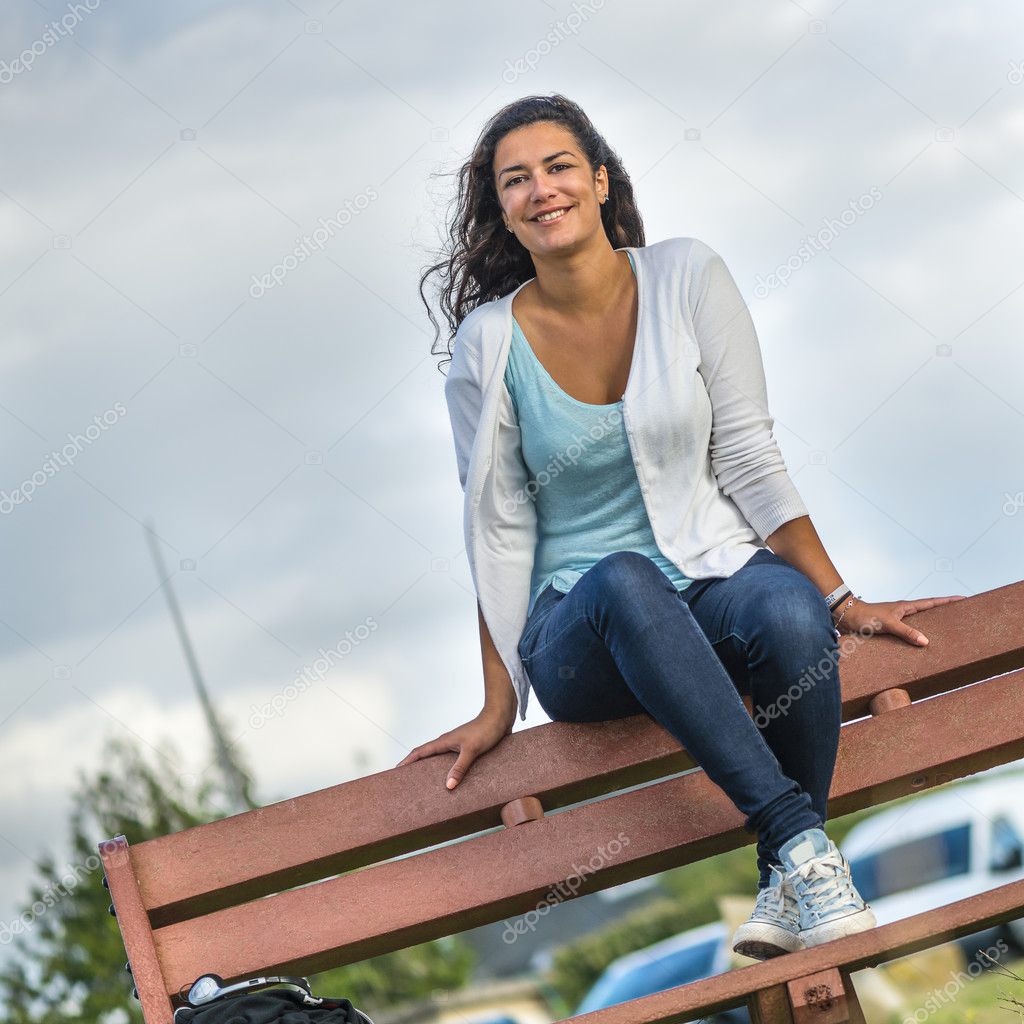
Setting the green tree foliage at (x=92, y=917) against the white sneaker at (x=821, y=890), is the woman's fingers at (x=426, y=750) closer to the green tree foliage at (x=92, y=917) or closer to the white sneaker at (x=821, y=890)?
the white sneaker at (x=821, y=890)

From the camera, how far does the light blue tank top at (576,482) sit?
244 centimetres

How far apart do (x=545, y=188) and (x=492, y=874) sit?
128 cm

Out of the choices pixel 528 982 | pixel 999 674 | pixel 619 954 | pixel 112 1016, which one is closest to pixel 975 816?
pixel 619 954

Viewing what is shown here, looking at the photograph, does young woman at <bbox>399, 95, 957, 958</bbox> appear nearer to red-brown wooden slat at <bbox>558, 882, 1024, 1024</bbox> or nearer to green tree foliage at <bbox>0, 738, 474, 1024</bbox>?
red-brown wooden slat at <bbox>558, 882, 1024, 1024</bbox>

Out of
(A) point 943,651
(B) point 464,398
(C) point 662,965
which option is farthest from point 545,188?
(C) point 662,965

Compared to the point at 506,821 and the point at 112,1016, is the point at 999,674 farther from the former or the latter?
the point at 112,1016

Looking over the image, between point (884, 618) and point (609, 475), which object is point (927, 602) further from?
point (609, 475)

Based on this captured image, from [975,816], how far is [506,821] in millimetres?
17571

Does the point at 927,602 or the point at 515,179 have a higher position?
the point at 515,179

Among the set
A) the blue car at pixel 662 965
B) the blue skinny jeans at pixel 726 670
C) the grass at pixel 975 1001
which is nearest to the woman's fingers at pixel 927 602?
the blue skinny jeans at pixel 726 670

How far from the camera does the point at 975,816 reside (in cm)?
1828

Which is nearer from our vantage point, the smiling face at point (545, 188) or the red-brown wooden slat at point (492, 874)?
the red-brown wooden slat at point (492, 874)

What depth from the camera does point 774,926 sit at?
1.93 m

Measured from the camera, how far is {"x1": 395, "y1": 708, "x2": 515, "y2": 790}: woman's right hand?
91.4 inches
